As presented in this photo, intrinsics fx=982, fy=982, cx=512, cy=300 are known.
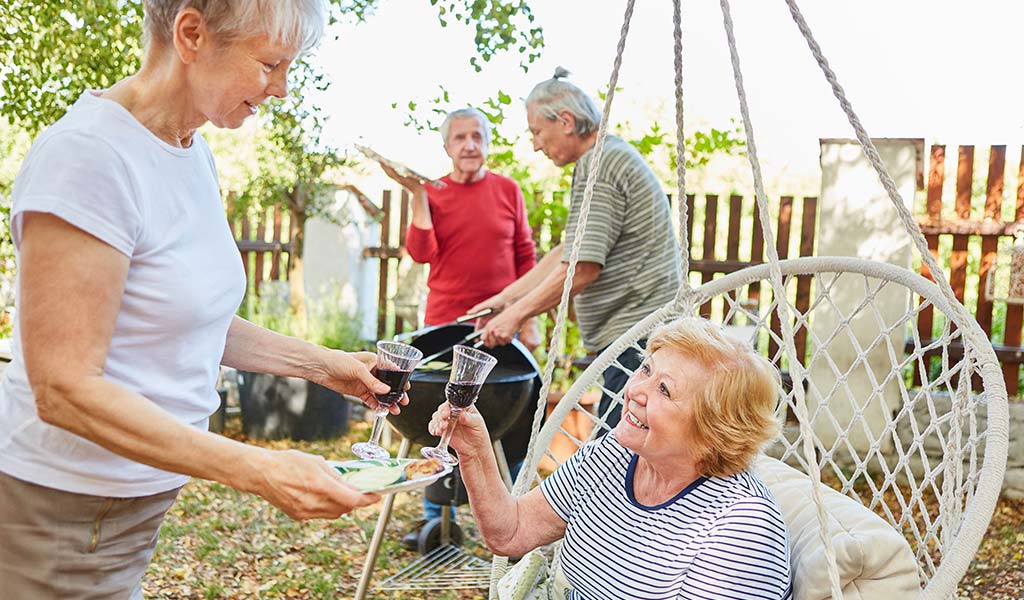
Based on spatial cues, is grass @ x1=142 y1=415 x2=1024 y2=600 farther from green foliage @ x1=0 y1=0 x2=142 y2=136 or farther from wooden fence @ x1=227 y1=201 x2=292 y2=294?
wooden fence @ x1=227 y1=201 x2=292 y2=294

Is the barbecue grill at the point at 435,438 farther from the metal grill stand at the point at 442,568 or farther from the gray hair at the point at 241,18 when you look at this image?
the gray hair at the point at 241,18

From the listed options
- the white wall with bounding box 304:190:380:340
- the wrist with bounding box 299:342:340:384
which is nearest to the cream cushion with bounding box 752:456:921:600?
the wrist with bounding box 299:342:340:384

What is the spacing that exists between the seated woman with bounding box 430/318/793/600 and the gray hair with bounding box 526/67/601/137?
1402mm

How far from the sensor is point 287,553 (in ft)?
12.8

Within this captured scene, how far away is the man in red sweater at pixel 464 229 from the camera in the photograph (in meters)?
3.88

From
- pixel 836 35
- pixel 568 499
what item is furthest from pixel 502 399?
pixel 836 35

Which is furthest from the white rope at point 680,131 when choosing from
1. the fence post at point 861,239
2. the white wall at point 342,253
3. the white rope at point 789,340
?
the white wall at point 342,253

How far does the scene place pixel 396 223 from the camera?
6.66 m

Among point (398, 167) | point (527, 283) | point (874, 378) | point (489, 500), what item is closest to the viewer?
point (489, 500)

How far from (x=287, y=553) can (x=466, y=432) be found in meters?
2.41

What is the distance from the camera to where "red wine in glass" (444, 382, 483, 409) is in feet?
5.56

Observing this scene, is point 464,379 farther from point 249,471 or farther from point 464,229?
point 464,229

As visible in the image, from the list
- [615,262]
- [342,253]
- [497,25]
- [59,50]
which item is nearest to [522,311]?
[615,262]

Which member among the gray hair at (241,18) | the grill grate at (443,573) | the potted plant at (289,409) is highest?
the gray hair at (241,18)
